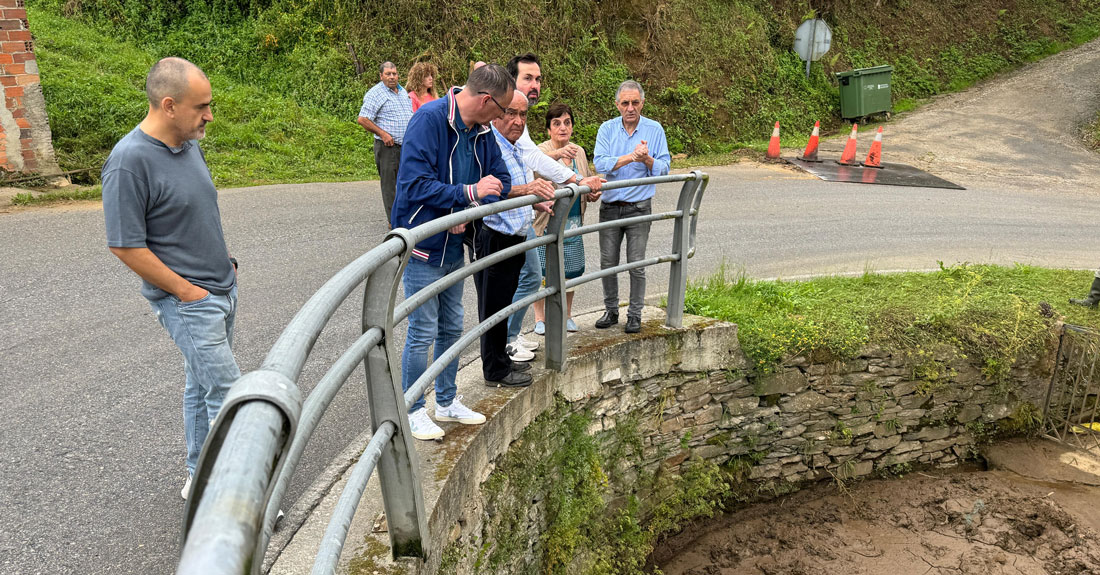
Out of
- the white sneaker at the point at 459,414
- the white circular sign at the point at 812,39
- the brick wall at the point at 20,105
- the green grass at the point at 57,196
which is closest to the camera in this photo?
the white sneaker at the point at 459,414

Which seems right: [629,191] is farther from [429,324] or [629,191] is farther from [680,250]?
[429,324]

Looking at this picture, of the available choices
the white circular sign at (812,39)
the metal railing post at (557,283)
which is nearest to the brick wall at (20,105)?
the metal railing post at (557,283)

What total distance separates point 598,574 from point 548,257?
221 centimetres

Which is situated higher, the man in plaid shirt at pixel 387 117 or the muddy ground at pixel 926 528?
the man in plaid shirt at pixel 387 117

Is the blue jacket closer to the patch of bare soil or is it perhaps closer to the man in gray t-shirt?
the man in gray t-shirt

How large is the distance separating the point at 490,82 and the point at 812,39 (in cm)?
1535

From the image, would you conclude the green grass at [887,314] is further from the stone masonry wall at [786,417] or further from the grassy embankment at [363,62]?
the grassy embankment at [363,62]

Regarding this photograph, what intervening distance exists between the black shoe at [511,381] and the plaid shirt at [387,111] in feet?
12.8

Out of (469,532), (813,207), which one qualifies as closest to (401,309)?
(469,532)

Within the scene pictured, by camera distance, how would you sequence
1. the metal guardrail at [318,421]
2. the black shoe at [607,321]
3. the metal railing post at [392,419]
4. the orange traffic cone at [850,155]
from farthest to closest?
the orange traffic cone at [850,155] → the black shoe at [607,321] → the metal railing post at [392,419] → the metal guardrail at [318,421]

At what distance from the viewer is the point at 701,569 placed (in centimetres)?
600

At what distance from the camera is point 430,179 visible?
137 inches

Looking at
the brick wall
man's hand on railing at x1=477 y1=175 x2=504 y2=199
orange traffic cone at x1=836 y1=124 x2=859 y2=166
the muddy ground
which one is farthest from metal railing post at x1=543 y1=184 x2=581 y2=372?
orange traffic cone at x1=836 y1=124 x2=859 y2=166

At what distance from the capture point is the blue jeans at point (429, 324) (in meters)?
3.57
